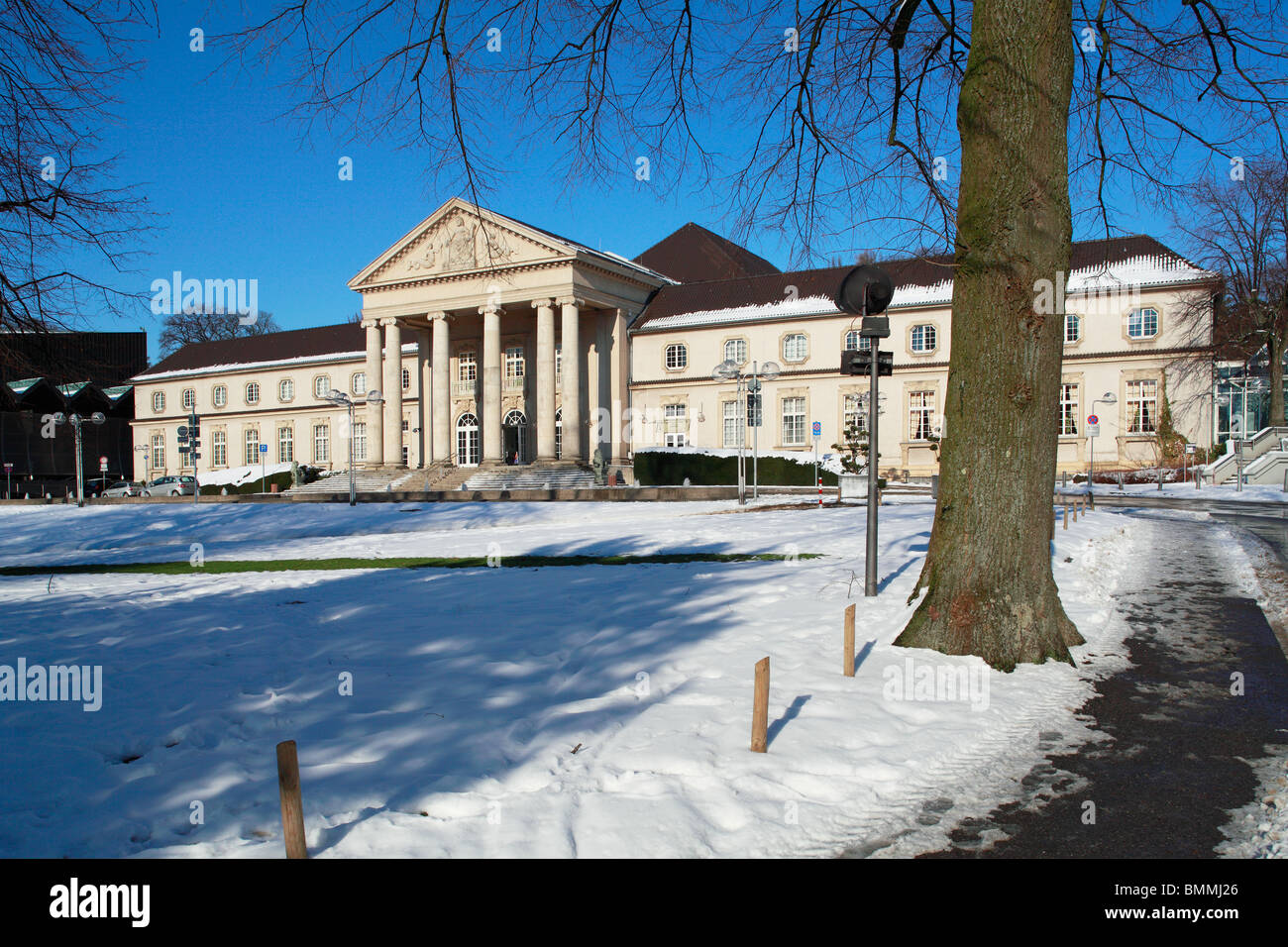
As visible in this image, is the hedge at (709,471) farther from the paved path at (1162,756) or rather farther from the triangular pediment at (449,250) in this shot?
the paved path at (1162,756)

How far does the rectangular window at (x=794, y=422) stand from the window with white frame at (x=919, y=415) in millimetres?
6610

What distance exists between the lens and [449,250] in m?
51.2

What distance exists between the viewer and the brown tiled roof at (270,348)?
6952cm

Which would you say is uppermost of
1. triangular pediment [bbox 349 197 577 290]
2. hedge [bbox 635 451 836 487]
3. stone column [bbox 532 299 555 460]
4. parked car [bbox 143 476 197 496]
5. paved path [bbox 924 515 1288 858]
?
triangular pediment [bbox 349 197 577 290]

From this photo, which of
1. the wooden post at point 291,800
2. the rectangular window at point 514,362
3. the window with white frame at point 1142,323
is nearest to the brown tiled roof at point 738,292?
the window with white frame at point 1142,323

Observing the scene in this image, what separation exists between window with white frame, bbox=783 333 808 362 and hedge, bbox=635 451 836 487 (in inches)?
373

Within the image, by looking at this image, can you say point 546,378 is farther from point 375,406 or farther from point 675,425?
point 375,406

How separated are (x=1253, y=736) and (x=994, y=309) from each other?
3.81 m

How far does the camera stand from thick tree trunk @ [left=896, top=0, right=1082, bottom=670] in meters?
7.23

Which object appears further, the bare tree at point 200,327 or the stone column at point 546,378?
the bare tree at point 200,327

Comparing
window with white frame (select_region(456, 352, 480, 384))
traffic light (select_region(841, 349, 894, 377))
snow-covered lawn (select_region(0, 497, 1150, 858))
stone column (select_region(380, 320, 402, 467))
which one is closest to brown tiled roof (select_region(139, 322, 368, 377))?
window with white frame (select_region(456, 352, 480, 384))

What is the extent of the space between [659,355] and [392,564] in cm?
4125

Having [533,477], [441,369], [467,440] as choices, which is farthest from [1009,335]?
[467,440]

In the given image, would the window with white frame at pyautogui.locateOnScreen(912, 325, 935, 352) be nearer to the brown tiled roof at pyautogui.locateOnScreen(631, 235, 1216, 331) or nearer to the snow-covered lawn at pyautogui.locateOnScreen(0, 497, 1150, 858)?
the brown tiled roof at pyautogui.locateOnScreen(631, 235, 1216, 331)
